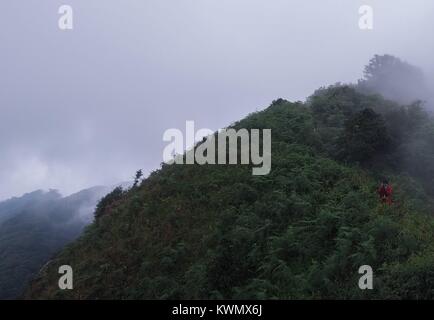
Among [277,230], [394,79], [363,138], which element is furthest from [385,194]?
[394,79]

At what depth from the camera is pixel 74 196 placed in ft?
506

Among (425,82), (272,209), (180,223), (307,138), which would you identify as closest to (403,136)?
(307,138)

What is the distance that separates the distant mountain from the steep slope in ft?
113

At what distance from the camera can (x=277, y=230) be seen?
17969 mm

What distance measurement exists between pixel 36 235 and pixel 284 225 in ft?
300

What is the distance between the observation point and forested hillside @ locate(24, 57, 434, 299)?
46.9 feet

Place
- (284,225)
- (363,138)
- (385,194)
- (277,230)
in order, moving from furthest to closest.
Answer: (363,138) < (385,194) < (284,225) < (277,230)

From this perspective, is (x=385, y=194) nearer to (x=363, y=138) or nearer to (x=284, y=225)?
(x=284, y=225)

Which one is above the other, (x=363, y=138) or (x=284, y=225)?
(x=363, y=138)

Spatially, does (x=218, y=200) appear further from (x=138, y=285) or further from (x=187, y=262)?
(x=138, y=285)

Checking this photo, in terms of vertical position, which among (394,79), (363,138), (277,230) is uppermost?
(394,79)

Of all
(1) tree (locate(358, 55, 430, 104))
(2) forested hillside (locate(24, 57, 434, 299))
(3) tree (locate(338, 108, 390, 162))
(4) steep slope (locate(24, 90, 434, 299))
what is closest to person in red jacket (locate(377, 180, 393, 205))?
(2) forested hillside (locate(24, 57, 434, 299))

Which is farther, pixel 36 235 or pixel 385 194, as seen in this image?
pixel 36 235
